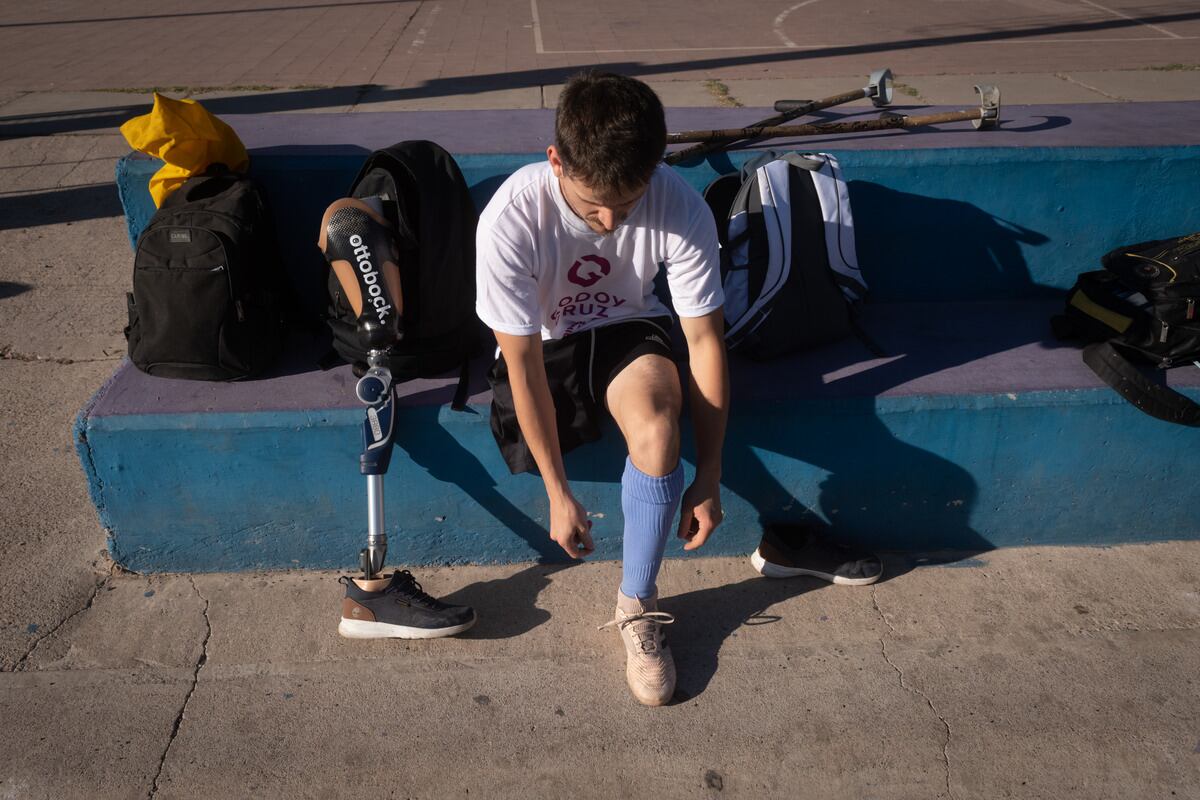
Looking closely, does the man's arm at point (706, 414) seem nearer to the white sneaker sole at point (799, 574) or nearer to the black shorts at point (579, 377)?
the black shorts at point (579, 377)

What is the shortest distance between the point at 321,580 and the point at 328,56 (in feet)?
26.9

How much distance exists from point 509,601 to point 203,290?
1.22 m

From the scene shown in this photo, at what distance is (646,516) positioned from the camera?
2.43 metres

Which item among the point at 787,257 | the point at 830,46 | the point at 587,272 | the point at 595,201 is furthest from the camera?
the point at 830,46

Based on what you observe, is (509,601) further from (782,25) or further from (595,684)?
(782,25)

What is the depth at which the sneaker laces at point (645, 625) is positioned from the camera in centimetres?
250

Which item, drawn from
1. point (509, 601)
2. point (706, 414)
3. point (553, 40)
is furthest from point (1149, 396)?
point (553, 40)

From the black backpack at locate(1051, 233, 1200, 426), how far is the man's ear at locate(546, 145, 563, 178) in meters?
1.73

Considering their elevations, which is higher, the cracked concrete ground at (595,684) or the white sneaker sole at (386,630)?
the white sneaker sole at (386,630)

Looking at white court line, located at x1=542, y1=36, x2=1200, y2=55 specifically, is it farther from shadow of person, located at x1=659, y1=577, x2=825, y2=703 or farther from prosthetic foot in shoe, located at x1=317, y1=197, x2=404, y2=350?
shadow of person, located at x1=659, y1=577, x2=825, y2=703

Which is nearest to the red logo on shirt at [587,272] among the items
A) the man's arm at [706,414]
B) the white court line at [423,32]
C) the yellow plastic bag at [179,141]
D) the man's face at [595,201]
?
the man's face at [595,201]

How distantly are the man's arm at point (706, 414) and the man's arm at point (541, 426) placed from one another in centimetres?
29

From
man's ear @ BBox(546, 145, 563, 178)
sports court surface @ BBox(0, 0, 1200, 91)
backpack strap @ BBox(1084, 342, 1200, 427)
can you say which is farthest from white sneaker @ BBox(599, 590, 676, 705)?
sports court surface @ BBox(0, 0, 1200, 91)

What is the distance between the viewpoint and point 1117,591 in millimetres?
2818
